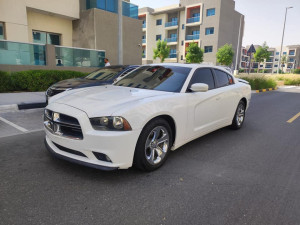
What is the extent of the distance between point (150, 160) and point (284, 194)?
1781 mm

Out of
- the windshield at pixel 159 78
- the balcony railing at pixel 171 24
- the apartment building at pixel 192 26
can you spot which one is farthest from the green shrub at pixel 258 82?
the balcony railing at pixel 171 24

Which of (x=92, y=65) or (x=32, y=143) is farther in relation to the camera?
(x=92, y=65)

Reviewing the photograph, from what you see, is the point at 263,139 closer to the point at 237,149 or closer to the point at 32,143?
the point at 237,149

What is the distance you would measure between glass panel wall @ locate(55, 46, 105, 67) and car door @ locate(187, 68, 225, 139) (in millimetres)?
10789

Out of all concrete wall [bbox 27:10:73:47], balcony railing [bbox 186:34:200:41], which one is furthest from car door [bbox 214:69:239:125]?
balcony railing [bbox 186:34:200:41]

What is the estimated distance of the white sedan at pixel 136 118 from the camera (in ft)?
9.89

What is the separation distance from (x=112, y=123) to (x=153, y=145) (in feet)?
2.62

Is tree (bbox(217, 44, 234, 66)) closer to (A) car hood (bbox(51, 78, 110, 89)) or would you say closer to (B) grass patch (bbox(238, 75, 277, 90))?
(B) grass patch (bbox(238, 75, 277, 90))

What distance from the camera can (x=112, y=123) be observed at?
9.84ft

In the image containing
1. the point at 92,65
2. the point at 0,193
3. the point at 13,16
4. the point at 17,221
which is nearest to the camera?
the point at 17,221

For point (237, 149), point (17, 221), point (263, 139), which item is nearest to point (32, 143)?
point (17, 221)

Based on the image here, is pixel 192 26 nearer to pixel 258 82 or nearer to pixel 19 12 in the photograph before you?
pixel 258 82

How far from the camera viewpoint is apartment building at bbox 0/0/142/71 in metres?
12.6

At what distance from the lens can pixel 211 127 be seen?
478cm
